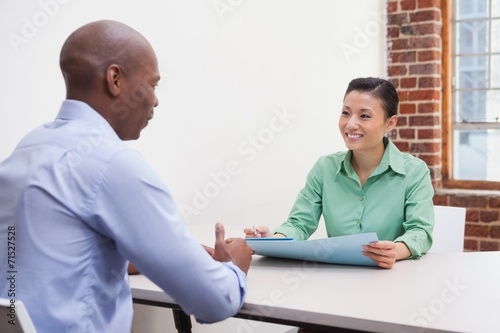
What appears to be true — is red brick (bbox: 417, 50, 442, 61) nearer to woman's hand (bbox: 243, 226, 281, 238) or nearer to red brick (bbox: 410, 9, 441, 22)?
red brick (bbox: 410, 9, 441, 22)

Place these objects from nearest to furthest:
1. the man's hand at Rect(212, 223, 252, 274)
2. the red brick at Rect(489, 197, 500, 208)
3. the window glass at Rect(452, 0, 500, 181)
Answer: the man's hand at Rect(212, 223, 252, 274) < the red brick at Rect(489, 197, 500, 208) < the window glass at Rect(452, 0, 500, 181)

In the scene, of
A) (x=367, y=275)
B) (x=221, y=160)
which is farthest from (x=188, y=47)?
(x=367, y=275)

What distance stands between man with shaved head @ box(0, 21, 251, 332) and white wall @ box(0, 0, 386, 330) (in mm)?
941

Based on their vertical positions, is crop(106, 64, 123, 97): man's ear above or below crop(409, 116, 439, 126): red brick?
above

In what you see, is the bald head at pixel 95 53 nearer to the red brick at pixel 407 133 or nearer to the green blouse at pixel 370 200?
the green blouse at pixel 370 200

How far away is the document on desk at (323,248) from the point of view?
61.1 inches

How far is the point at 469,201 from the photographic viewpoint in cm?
364

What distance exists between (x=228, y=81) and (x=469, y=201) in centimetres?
Answer: 171

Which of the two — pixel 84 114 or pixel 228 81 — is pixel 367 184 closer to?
pixel 228 81

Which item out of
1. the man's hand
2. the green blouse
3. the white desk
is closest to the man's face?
the man's hand

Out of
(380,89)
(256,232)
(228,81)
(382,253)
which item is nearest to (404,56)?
(228,81)

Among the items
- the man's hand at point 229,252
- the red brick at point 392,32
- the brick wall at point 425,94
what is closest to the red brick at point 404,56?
the brick wall at point 425,94

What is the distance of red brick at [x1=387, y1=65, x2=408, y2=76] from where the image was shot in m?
3.81

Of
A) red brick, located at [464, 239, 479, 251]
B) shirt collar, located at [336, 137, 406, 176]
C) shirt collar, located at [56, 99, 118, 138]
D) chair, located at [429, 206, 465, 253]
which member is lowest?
red brick, located at [464, 239, 479, 251]
